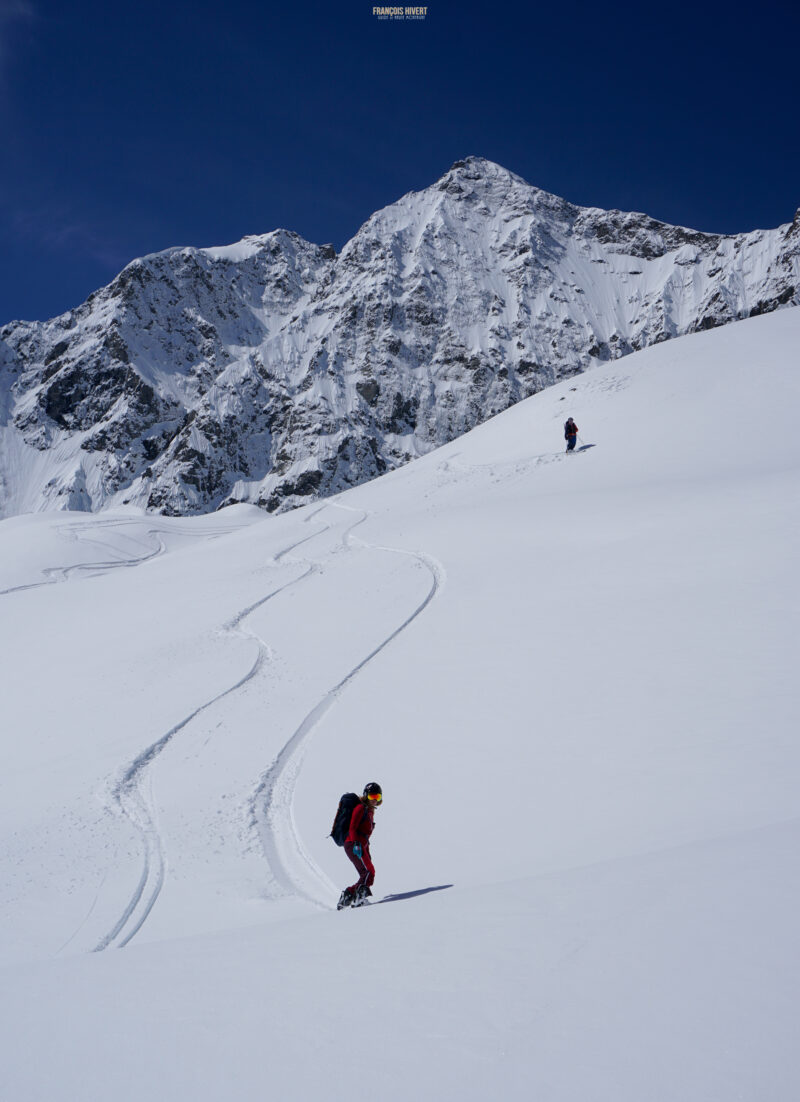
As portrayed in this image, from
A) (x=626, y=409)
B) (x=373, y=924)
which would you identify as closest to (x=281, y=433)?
(x=626, y=409)

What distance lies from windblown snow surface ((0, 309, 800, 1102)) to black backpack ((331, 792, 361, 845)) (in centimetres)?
76

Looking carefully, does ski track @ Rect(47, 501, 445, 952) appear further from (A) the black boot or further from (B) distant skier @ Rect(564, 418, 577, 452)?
(B) distant skier @ Rect(564, 418, 577, 452)

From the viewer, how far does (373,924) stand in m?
4.52

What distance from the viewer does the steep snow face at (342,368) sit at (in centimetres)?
16588

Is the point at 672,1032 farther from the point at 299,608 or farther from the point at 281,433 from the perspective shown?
the point at 281,433

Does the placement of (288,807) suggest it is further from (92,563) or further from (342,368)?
(342,368)

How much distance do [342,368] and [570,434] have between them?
161302 mm

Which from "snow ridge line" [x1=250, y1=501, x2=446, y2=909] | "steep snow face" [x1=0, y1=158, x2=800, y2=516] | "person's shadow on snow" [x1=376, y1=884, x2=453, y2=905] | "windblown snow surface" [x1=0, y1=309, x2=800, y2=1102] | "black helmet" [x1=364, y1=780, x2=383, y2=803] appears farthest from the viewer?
"steep snow face" [x1=0, y1=158, x2=800, y2=516]

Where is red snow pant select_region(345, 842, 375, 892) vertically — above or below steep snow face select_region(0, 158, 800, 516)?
below

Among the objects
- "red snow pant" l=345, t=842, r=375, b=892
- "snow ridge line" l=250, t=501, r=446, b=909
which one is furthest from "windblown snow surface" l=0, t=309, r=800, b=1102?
"red snow pant" l=345, t=842, r=375, b=892

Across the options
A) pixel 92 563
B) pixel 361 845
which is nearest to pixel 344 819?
pixel 361 845

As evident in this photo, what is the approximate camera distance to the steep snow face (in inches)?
6531

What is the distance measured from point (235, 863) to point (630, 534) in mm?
11392

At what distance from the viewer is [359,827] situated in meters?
6.89
